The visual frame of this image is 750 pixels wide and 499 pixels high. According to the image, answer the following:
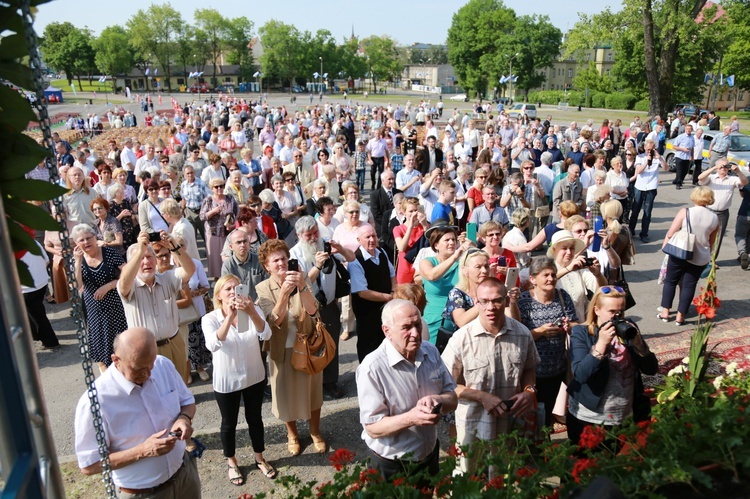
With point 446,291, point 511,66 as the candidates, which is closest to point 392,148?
point 446,291

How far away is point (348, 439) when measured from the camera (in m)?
5.46

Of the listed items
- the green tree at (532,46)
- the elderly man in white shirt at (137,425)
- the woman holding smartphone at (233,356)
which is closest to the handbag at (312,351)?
the woman holding smartphone at (233,356)

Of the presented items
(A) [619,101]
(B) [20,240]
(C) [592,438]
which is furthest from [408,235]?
(A) [619,101]

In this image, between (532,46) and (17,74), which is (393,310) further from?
(532,46)

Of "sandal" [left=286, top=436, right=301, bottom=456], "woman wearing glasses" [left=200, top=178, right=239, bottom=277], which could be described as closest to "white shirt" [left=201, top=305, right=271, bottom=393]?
"sandal" [left=286, top=436, right=301, bottom=456]

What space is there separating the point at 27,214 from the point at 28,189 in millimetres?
92

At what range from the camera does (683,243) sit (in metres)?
7.46

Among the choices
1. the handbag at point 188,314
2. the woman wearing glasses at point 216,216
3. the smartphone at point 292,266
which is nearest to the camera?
the smartphone at point 292,266

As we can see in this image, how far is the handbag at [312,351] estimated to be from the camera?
16.5 ft

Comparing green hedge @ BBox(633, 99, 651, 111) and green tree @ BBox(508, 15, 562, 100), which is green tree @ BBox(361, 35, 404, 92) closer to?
green tree @ BBox(508, 15, 562, 100)

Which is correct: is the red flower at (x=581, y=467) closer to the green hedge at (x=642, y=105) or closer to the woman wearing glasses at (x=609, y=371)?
the woman wearing glasses at (x=609, y=371)

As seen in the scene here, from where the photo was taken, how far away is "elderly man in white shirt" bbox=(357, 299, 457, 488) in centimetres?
348

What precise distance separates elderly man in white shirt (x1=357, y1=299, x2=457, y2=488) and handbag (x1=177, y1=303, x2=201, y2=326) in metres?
2.74

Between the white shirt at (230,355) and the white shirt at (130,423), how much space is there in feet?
3.30
